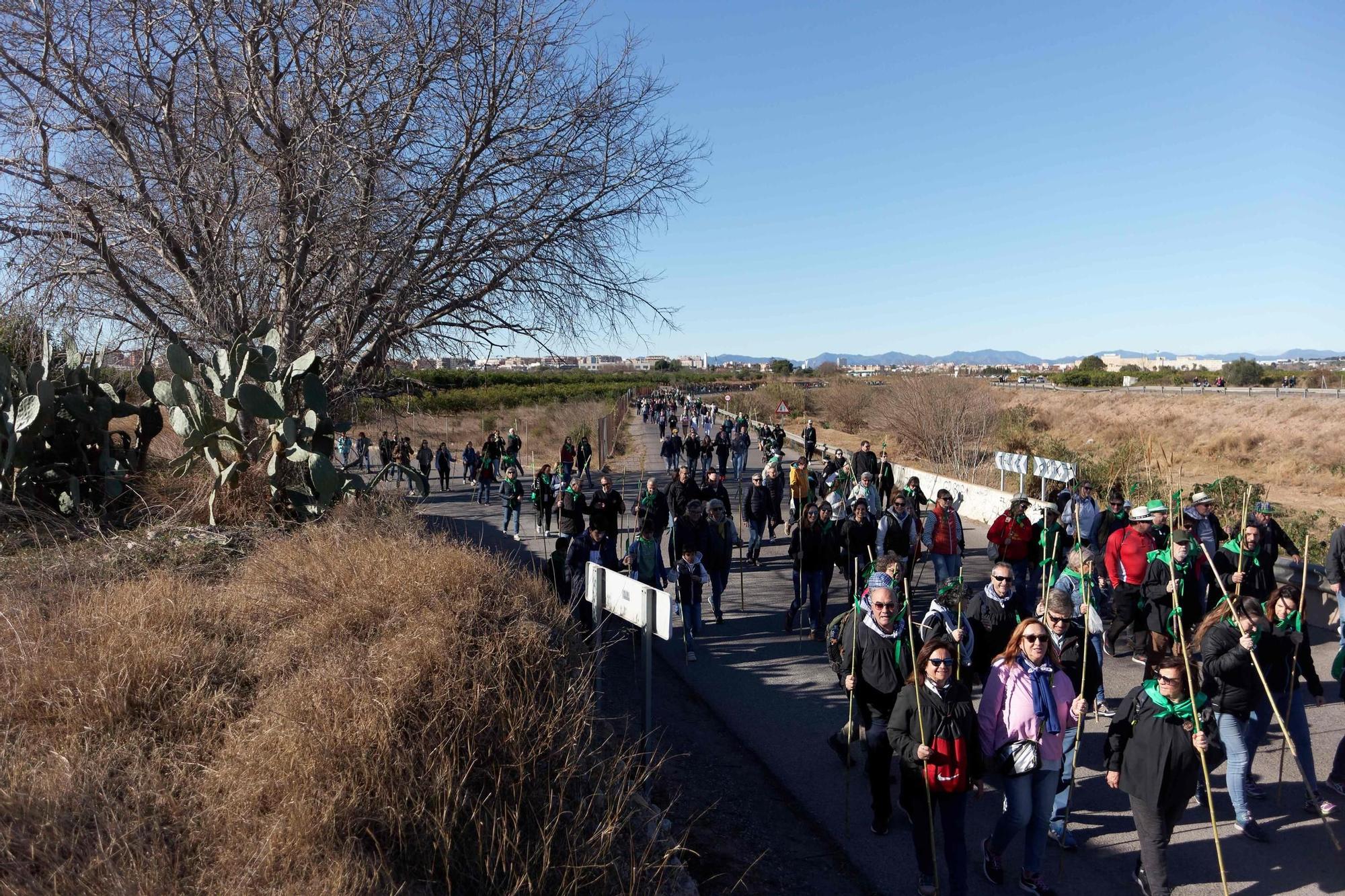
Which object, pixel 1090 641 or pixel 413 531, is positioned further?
pixel 413 531

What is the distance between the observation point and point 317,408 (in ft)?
33.1

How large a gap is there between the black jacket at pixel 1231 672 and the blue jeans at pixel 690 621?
4876mm

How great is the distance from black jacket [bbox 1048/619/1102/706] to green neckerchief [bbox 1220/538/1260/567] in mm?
2919

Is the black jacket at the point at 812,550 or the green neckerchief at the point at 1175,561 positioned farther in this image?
the black jacket at the point at 812,550

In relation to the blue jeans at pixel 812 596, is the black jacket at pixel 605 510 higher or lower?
higher

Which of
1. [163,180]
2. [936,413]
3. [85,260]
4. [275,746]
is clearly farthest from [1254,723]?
[936,413]

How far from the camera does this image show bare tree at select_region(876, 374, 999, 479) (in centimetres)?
2898

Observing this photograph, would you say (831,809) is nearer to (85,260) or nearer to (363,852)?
(363,852)

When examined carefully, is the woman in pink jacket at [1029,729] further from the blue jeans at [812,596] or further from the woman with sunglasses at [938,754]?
the blue jeans at [812,596]

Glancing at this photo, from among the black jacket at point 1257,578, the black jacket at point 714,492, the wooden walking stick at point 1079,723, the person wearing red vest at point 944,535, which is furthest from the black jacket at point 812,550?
the black jacket at point 1257,578

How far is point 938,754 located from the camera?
4.66 metres

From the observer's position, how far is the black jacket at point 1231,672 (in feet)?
18.2

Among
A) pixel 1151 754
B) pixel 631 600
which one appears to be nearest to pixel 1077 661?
pixel 1151 754

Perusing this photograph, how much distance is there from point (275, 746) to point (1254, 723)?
593 cm
